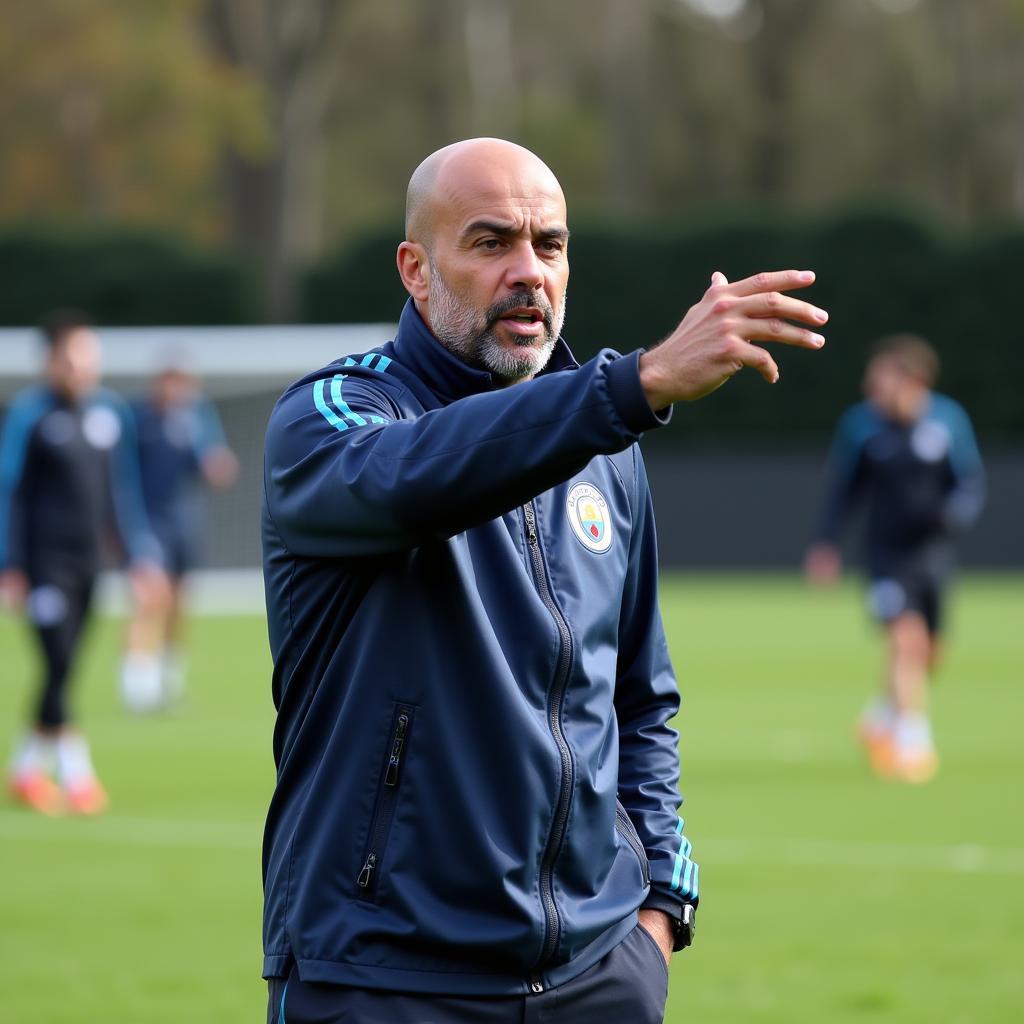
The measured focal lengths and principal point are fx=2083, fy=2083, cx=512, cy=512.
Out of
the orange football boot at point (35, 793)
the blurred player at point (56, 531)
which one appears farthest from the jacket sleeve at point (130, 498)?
the orange football boot at point (35, 793)

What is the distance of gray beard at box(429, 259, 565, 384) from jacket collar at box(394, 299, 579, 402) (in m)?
0.02

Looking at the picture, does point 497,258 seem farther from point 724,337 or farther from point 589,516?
point 724,337

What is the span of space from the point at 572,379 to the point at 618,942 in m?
1.07

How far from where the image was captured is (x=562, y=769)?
11.1ft

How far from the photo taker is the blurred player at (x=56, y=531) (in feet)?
36.6

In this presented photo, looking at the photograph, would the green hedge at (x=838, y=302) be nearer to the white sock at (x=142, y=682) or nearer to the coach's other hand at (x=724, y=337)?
the white sock at (x=142, y=682)

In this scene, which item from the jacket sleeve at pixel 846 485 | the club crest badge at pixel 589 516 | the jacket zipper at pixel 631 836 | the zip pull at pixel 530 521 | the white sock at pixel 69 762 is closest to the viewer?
the zip pull at pixel 530 521

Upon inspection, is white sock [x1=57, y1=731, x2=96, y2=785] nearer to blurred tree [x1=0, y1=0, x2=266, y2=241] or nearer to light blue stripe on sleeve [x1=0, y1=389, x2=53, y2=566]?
light blue stripe on sleeve [x1=0, y1=389, x2=53, y2=566]

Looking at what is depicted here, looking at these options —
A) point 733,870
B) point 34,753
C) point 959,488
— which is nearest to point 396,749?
point 733,870

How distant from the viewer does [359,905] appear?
10.8 ft

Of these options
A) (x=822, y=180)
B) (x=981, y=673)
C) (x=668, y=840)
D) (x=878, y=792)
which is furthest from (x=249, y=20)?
(x=668, y=840)

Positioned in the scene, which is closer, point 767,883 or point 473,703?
point 473,703

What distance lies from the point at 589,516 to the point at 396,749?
0.58 meters

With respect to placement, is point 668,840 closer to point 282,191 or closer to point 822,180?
point 282,191
